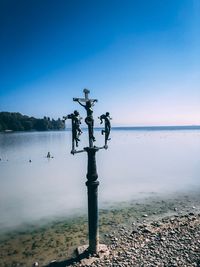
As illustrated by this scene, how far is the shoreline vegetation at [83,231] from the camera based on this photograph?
456 inches

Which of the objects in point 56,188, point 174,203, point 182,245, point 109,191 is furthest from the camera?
point 56,188

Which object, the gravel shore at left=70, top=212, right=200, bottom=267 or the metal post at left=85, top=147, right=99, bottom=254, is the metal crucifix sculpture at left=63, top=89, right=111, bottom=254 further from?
the gravel shore at left=70, top=212, right=200, bottom=267

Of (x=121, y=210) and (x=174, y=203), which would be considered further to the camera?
(x=174, y=203)

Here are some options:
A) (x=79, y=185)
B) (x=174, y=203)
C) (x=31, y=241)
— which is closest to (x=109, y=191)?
(x=79, y=185)

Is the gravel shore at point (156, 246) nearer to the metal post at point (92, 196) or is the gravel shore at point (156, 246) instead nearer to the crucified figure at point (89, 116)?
the metal post at point (92, 196)

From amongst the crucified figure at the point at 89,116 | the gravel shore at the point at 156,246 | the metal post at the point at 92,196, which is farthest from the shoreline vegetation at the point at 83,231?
the crucified figure at the point at 89,116

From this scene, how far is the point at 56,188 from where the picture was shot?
81.1 feet

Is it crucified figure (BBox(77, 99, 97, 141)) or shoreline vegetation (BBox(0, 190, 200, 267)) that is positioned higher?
crucified figure (BBox(77, 99, 97, 141))

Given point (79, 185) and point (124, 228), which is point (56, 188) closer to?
point (79, 185)

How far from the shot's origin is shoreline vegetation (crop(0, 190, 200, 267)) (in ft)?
38.0

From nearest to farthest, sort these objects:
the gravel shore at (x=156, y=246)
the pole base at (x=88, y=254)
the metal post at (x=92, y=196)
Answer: the gravel shore at (x=156, y=246)
the pole base at (x=88, y=254)
the metal post at (x=92, y=196)

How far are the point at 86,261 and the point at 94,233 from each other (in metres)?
1.05

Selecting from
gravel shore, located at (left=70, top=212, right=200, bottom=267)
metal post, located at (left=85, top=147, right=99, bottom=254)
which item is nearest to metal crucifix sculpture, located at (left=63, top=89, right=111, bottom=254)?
metal post, located at (left=85, top=147, right=99, bottom=254)

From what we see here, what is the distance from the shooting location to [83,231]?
46.6 ft
